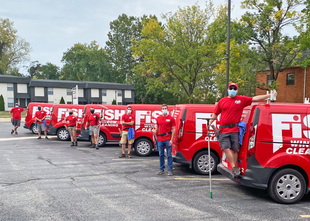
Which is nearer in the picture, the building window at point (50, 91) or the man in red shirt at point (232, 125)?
the man in red shirt at point (232, 125)

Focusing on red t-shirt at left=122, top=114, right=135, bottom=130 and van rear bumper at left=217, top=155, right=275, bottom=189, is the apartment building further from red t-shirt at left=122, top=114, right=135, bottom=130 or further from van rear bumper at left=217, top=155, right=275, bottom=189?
A: van rear bumper at left=217, top=155, right=275, bottom=189

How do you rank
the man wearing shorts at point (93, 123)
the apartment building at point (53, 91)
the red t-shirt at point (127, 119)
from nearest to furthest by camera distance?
the red t-shirt at point (127, 119)
the man wearing shorts at point (93, 123)
the apartment building at point (53, 91)

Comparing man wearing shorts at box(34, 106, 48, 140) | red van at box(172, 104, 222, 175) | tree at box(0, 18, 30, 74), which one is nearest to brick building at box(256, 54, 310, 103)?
man wearing shorts at box(34, 106, 48, 140)

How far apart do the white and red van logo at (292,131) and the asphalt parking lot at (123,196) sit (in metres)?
1.11

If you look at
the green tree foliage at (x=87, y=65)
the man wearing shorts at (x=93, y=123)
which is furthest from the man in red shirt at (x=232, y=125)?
the green tree foliage at (x=87, y=65)

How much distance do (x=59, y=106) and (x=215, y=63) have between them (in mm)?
18690

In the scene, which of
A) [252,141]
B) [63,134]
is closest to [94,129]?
[63,134]

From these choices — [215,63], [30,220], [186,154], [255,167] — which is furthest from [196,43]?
[30,220]

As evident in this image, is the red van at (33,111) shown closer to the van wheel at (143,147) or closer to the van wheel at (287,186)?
the van wheel at (143,147)

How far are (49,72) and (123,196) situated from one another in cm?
8142

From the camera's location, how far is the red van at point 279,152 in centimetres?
554

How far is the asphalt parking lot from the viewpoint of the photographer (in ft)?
15.8

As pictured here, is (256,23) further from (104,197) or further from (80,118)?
(104,197)

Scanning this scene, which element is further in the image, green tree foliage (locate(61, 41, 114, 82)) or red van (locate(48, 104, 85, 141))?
green tree foliage (locate(61, 41, 114, 82))
